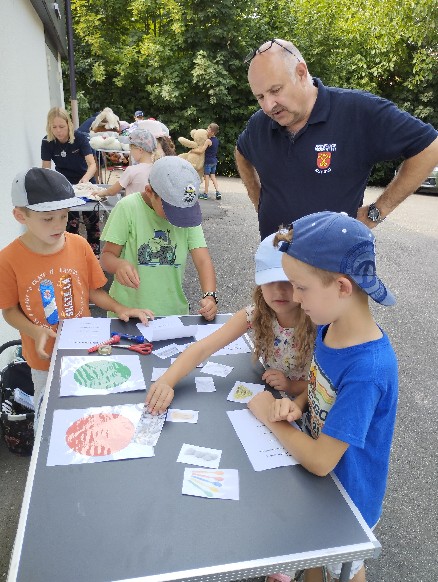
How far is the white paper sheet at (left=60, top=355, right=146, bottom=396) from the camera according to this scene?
1557 mm

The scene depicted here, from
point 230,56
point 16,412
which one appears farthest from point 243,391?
point 230,56

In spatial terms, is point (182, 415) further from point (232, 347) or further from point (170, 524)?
point (232, 347)

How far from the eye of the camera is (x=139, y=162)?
4.57 m

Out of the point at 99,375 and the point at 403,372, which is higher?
the point at 99,375

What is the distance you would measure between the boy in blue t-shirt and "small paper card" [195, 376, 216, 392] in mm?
327

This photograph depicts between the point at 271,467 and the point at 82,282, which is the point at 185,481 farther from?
the point at 82,282

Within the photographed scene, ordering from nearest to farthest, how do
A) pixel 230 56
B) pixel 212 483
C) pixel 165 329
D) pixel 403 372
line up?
1. pixel 212 483
2. pixel 165 329
3. pixel 403 372
4. pixel 230 56

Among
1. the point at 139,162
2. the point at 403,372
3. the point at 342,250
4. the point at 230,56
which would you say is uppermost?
the point at 230,56

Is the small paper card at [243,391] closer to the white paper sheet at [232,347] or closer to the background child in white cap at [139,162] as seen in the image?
the white paper sheet at [232,347]

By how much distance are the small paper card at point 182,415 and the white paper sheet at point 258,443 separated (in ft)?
0.36

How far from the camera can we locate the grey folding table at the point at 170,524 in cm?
95

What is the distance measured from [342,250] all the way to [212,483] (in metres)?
0.66

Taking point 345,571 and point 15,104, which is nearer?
point 345,571

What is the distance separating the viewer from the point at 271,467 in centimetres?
123
